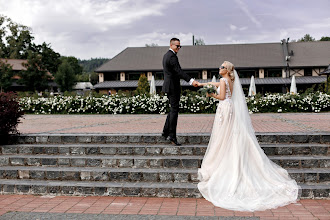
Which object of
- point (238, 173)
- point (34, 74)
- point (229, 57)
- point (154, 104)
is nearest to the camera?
point (238, 173)

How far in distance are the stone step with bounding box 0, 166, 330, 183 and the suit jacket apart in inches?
65.6

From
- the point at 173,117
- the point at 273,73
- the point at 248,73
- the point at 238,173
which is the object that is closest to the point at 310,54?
the point at 273,73

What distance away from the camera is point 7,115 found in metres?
7.09

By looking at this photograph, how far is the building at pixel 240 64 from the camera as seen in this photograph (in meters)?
45.8

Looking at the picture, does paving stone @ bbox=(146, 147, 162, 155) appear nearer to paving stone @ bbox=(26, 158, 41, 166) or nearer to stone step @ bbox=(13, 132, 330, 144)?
stone step @ bbox=(13, 132, 330, 144)

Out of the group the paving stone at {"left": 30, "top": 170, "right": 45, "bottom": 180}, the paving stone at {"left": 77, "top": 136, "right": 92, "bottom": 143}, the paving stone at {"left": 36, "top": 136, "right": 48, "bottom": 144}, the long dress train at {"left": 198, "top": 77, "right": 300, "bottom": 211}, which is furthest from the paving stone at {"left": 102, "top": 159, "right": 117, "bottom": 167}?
the paving stone at {"left": 36, "top": 136, "right": 48, "bottom": 144}

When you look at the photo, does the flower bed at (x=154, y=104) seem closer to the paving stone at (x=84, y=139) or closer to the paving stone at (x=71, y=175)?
the paving stone at (x=84, y=139)

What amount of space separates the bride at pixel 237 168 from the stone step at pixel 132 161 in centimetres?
41

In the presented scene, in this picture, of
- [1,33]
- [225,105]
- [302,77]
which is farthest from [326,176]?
[1,33]

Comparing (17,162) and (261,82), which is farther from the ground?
(261,82)

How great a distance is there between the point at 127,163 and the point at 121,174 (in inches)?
14.7

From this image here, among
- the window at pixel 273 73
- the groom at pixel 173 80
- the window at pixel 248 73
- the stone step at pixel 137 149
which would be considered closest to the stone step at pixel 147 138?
the stone step at pixel 137 149

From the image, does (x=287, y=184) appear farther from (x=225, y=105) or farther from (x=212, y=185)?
(x=225, y=105)

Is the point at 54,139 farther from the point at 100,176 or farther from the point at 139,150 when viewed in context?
the point at 139,150
